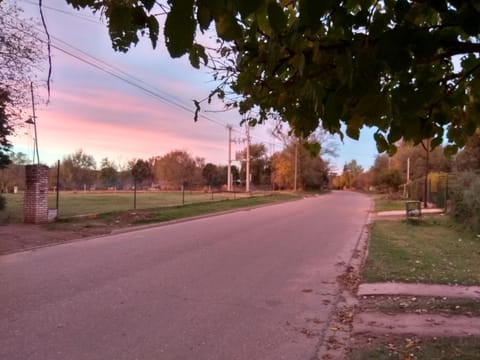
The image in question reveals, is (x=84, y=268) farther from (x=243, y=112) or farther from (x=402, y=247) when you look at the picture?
(x=402, y=247)

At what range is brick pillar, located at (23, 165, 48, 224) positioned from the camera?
18.8m

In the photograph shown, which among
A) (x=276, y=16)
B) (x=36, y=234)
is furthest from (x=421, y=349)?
(x=36, y=234)

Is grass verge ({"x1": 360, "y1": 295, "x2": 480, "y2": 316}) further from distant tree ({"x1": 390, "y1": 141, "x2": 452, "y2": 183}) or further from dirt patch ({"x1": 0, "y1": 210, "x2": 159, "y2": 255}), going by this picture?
distant tree ({"x1": 390, "y1": 141, "x2": 452, "y2": 183})

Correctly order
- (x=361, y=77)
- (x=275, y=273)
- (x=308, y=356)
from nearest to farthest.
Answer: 1. (x=361, y=77)
2. (x=308, y=356)
3. (x=275, y=273)

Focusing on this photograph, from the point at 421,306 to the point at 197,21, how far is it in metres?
6.82

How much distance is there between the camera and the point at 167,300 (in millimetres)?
7855

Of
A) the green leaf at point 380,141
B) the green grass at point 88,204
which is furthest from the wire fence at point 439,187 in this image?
the green leaf at point 380,141

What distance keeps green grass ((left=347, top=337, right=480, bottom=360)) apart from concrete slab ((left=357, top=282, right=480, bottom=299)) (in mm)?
2480

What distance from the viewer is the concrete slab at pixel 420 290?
8055 mm

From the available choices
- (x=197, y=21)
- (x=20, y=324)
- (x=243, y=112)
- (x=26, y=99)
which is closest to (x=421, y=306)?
(x=243, y=112)

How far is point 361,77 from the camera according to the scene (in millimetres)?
2492

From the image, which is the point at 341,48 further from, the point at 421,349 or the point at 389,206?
the point at 389,206

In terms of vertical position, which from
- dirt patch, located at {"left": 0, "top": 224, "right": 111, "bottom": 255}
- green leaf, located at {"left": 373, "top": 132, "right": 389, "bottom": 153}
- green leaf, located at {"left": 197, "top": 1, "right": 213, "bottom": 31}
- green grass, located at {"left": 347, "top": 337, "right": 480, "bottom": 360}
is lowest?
green grass, located at {"left": 347, "top": 337, "right": 480, "bottom": 360}

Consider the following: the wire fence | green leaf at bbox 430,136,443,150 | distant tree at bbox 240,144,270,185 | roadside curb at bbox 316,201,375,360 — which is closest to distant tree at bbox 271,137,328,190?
distant tree at bbox 240,144,270,185
